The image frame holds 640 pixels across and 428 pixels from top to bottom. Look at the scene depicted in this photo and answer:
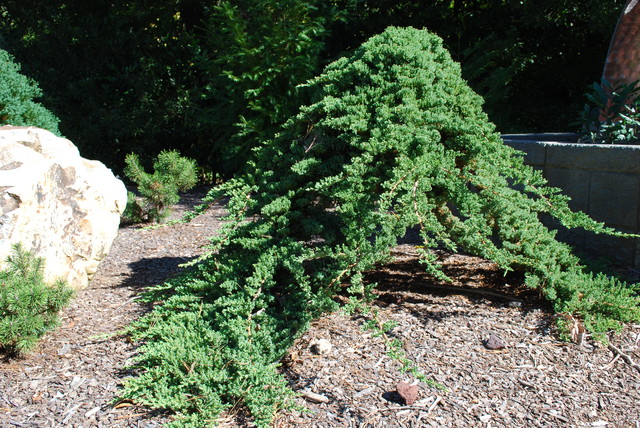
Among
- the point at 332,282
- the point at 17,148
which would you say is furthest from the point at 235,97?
the point at 332,282

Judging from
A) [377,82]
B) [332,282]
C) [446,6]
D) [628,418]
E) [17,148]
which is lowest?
[628,418]

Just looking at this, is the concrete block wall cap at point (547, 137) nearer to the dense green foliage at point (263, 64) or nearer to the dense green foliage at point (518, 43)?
the dense green foliage at point (263, 64)

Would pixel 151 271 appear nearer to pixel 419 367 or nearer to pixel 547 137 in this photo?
pixel 419 367

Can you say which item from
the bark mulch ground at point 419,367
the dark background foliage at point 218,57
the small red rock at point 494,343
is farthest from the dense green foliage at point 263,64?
the small red rock at point 494,343

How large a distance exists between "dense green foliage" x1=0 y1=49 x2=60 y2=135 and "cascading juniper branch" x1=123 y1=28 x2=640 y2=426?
336 cm

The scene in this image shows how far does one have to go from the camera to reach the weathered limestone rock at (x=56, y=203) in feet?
12.1

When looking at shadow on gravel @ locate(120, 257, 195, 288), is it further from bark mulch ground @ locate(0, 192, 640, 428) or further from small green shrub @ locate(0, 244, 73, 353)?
small green shrub @ locate(0, 244, 73, 353)

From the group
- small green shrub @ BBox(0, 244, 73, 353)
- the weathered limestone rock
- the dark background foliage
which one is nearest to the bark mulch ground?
small green shrub @ BBox(0, 244, 73, 353)

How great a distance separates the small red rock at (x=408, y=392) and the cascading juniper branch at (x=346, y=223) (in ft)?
1.67

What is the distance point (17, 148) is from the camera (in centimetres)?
400

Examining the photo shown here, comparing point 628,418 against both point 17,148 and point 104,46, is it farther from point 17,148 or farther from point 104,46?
point 104,46

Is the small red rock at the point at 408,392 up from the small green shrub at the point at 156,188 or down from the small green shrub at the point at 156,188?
down

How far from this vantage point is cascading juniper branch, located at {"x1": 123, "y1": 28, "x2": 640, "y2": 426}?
2.95 m

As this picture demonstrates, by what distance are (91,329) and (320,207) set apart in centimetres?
154
